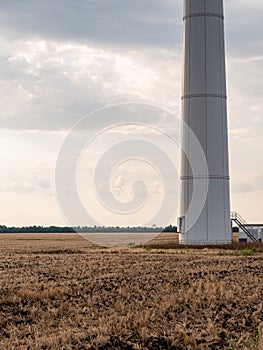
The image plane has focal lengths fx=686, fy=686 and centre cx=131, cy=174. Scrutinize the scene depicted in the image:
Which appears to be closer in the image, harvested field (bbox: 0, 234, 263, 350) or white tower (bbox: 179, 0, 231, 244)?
harvested field (bbox: 0, 234, 263, 350)

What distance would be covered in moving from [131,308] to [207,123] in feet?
113

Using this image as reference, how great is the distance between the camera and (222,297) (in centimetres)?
2161

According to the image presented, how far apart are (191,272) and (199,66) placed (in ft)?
92.0

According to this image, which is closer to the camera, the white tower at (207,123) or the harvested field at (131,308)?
the harvested field at (131,308)

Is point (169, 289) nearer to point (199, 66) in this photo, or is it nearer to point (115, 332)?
point (115, 332)

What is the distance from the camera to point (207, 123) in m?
53.2

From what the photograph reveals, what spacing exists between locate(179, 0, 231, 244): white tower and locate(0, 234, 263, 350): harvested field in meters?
22.8

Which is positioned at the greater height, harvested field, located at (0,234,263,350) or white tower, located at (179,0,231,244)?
white tower, located at (179,0,231,244)

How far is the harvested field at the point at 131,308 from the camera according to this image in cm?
1620

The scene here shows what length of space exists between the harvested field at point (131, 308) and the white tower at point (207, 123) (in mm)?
22803

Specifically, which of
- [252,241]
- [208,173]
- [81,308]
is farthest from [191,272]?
[252,241]

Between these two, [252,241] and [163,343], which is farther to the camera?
[252,241]

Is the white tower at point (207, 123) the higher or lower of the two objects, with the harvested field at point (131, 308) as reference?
higher

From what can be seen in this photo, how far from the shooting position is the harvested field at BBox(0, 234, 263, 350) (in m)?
16.2
